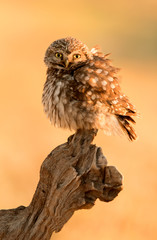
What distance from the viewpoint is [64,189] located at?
4.14 metres

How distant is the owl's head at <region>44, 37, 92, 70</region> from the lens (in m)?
5.00

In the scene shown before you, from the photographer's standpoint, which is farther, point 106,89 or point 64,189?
point 106,89

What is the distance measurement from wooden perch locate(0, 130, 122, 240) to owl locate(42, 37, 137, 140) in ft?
1.08

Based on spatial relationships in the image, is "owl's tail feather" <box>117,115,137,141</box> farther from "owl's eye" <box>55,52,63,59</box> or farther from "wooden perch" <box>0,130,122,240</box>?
"owl's eye" <box>55,52,63,59</box>

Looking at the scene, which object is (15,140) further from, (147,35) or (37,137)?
(147,35)

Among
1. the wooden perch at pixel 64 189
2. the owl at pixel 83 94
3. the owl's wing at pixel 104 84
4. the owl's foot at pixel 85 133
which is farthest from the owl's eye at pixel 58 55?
the wooden perch at pixel 64 189

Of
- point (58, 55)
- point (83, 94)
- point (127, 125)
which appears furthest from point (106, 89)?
point (58, 55)

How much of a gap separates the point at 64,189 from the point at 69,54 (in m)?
1.46

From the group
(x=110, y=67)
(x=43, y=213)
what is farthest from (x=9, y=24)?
(x=43, y=213)

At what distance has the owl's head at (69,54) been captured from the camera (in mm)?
5004

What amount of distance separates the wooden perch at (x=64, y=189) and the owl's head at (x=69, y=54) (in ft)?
2.66

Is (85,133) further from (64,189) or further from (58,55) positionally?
(58,55)

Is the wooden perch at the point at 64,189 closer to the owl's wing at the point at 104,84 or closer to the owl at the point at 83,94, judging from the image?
the owl at the point at 83,94

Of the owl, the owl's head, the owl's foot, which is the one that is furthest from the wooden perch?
the owl's head
